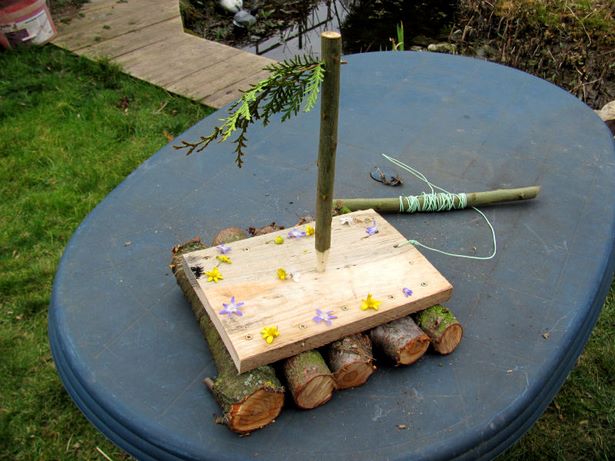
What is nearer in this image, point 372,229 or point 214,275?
point 214,275

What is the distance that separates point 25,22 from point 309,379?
4480mm

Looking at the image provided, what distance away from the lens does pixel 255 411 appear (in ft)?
4.17

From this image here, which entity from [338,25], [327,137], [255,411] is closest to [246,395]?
[255,411]

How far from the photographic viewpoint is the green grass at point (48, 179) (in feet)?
7.45

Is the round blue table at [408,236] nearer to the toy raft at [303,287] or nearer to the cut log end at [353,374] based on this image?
the cut log end at [353,374]

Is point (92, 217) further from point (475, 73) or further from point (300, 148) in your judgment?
point (475, 73)

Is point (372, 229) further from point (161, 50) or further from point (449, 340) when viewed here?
point (161, 50)

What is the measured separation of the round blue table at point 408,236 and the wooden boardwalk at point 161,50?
1.89m

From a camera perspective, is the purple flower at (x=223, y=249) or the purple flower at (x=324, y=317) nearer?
the purple flower at (x=324, y=317)

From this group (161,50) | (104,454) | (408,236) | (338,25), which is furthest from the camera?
(338,25)

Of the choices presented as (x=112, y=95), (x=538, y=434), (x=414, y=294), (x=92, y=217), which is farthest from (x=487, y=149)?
(x=112, y=95)

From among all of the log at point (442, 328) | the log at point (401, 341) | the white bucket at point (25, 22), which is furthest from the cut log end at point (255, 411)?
the white bucket at point (25, 22)

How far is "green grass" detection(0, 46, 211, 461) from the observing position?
227 centimetres

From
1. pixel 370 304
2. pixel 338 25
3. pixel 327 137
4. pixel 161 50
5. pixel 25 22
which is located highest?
pixel 327 137
